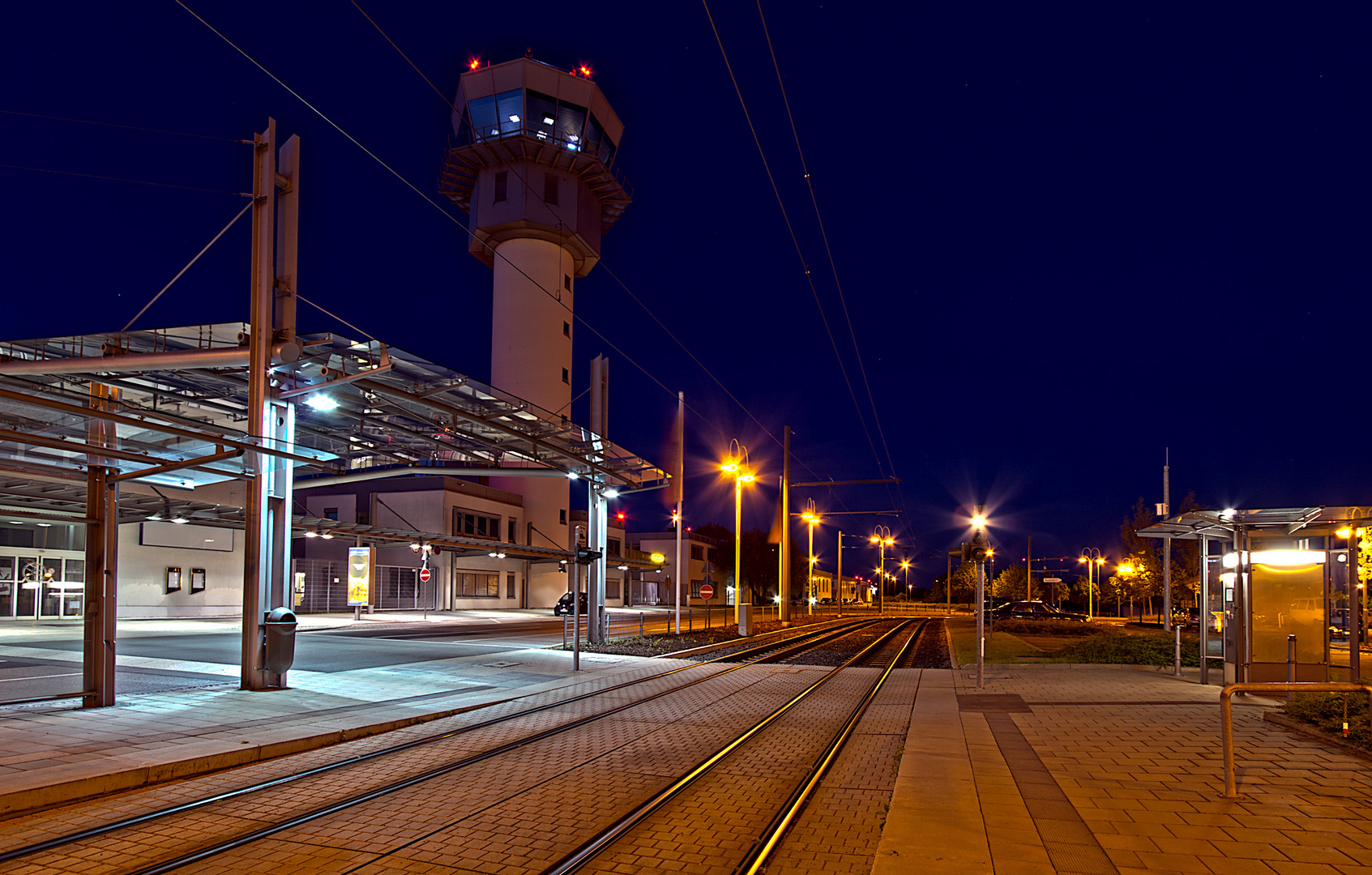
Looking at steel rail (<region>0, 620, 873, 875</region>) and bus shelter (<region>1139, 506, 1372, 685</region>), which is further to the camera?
bus shelter (<region>1139, 506, 1372, 685</region>)

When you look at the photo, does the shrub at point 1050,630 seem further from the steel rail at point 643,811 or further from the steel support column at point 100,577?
the steel support column at point 100,577

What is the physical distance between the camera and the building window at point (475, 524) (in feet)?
185

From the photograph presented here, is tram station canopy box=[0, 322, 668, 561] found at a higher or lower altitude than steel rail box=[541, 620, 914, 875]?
higher

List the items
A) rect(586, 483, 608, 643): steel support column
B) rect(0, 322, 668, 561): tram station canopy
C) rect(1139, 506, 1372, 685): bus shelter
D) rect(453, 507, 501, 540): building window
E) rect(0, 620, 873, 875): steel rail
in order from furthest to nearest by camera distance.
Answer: rect(453, 507, 501, 540): building window → rect(586, 483, 608, 643): steel support column → rect(1139, 506, 1372, 685): bus shelter → rect(0, 322, 668, 561): tram station canopy → rect(0, 620, 873, 875): steel rail

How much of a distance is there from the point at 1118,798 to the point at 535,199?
5771cm

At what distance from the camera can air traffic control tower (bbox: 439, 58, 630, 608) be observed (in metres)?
58.9

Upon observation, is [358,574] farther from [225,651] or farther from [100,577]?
[100,577]

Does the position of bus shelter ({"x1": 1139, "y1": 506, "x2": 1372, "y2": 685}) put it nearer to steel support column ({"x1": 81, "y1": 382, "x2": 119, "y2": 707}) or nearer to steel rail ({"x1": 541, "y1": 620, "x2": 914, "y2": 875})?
steel rail ({"x1": 541, "y1": 620, "x2": 914, "y2": 875})

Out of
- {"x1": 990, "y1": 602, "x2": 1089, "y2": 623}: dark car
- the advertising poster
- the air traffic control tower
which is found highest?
the air traffic control tower

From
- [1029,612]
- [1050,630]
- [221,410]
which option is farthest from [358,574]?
[1029,612]

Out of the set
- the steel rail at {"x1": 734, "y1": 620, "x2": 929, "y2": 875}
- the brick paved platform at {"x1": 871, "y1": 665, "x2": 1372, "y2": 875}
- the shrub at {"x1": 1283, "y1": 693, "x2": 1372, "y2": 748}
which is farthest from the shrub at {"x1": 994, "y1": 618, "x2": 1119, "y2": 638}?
the steel rail at {"x1": 734, "y1": 620, "x2": 929, "y2": 875}

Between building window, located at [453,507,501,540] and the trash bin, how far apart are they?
138 ft

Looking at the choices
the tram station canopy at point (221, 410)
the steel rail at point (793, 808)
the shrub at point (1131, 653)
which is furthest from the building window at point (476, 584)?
the steel rail at point (793, 808)

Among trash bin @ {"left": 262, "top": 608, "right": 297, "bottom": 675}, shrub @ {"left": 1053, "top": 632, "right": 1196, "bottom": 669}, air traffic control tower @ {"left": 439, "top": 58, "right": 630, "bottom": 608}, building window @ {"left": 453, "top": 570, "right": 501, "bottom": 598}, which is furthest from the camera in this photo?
air traffic control tower @ {"left": 439, "top": 58, "right": 630, "bottom": 608}
